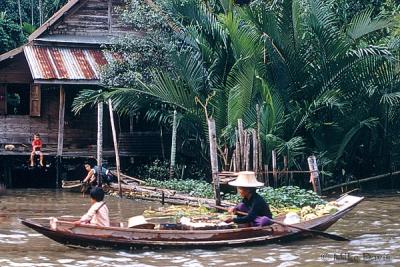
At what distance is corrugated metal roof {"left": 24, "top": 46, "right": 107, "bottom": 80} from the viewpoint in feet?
65.5

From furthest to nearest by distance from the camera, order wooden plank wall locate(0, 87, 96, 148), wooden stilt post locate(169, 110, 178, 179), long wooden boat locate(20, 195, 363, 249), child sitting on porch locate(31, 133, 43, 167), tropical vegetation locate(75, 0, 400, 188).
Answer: wooden plank wall locate(0, 87, 96, 148) → child sitting on porch locate(31, 133, 43, 167) → wooden stilt post locate(169, 110, 178, 179) → tropical vegetation locate(75, 0, 400, 188) → long wooden boat locate(20, 195, 363, 249)

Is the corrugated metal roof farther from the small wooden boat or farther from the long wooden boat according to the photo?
the long wooden boat

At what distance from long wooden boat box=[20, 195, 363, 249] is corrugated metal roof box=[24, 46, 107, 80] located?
9.56m

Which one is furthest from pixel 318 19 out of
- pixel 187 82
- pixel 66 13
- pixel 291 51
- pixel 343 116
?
pixel 66 13

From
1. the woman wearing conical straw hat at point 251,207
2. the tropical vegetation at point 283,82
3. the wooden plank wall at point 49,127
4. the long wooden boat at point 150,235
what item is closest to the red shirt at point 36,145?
the wooden plank wall at point 49,127

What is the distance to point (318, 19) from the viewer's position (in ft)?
59.0

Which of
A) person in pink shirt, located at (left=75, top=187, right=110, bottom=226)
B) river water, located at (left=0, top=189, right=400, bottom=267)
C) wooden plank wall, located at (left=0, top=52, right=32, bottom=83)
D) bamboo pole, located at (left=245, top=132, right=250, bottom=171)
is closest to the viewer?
river water, located at (left=0, top=189, right=400, bottom=267)

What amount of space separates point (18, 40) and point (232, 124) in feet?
50.8

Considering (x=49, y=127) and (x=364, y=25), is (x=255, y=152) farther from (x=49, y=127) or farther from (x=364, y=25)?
(x=49, y=127)

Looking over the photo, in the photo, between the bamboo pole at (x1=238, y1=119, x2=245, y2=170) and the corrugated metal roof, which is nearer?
the bamboo pole at (x1=238, y1=119, x2=245, y2=170)

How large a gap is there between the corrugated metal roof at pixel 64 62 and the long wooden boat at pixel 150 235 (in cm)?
956

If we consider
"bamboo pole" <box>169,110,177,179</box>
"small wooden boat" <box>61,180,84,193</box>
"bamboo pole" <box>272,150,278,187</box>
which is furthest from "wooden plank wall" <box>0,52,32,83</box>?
"bamboo pole" <box>272,150,278,187</box>

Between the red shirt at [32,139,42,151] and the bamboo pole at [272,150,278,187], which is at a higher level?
the red shirt at [32,139,42,151]

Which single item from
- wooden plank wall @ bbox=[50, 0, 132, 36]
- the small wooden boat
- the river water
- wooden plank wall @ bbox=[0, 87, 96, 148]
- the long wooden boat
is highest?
wooden plank wall @ bbox=[50, 0, 132, 36]
